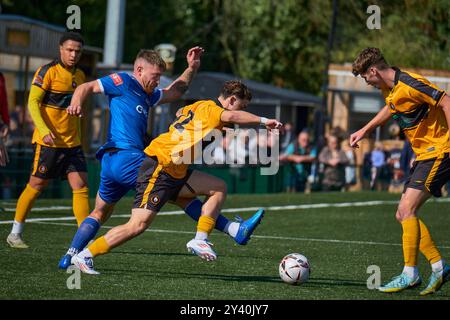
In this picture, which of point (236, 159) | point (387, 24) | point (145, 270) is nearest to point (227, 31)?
point (387, 24)

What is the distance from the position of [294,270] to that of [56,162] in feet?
11.7

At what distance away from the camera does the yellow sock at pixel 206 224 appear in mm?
9742

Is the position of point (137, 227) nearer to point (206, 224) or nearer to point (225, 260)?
point (206, 224)

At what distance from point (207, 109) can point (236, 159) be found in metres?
16.2

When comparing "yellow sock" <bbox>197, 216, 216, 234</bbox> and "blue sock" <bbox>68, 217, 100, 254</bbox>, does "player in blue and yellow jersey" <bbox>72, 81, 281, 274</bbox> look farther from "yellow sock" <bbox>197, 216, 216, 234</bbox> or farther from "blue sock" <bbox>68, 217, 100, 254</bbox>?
"blue sock" <bbox>68, 217, 100, 254</bbox>

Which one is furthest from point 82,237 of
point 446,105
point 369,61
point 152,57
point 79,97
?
point 446,105

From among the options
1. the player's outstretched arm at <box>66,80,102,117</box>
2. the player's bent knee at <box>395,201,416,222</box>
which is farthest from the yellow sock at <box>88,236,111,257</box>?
the player's bent knee at <box>395,201,416,222</box>

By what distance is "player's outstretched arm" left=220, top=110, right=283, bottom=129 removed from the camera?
352 inches

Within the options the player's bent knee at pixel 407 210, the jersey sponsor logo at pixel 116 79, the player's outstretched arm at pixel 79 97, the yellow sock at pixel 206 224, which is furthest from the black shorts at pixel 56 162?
the player's bent knee at pixel 407 210

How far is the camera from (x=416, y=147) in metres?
9.60

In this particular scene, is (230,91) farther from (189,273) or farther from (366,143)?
(366,143)

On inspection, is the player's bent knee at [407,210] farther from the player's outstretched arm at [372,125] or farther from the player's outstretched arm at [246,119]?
the player's outstretched arm at [246,119]

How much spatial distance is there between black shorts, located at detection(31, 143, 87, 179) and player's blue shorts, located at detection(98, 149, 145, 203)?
1687 millimetres

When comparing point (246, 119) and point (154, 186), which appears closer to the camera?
point (246, 119)
